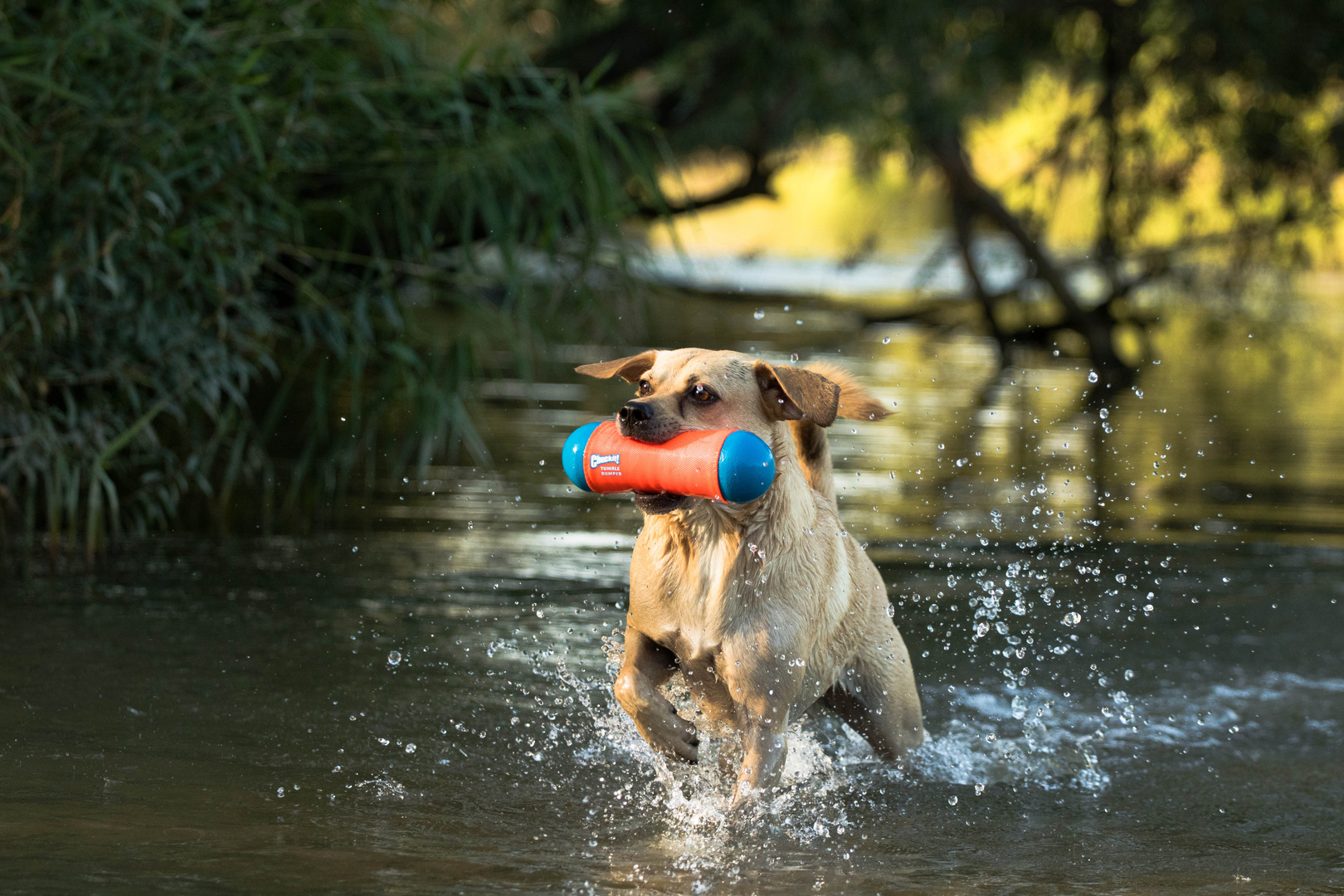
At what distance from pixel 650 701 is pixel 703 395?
88cm

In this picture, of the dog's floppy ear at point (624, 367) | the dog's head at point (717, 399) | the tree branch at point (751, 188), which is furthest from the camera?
the tree branch at point (751, 188)

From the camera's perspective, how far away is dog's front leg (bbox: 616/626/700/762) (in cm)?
419

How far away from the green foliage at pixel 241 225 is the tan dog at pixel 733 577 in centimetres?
303

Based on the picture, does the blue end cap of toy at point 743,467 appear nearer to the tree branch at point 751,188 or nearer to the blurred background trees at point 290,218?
the blurred background trees at point 290,218

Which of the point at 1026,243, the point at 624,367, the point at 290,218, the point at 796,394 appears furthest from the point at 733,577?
the point at 1026,243

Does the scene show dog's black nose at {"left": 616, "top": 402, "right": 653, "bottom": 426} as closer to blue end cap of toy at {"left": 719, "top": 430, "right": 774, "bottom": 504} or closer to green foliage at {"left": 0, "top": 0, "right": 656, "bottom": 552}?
blue end cap of toy at {"left": 719, "top": 430, "right": 774, "bottom": 504}

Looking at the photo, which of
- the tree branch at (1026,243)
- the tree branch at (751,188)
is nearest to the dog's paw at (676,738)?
the tree branch at (751,188)

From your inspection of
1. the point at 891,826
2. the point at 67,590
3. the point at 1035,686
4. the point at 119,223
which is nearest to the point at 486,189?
the point at 119,223

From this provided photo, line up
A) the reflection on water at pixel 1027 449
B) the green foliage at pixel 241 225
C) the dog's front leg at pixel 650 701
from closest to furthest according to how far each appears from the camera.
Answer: the dog's front leg at pixel 650 701
the green foliage at pixel 241 225
the reflection on water at pixel 1027 449

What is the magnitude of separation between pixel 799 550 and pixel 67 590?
137 inches

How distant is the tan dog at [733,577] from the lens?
159 inches

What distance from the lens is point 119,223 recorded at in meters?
6.48

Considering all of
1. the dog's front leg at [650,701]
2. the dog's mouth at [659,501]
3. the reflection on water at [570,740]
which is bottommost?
the reflection on water at [570,740]

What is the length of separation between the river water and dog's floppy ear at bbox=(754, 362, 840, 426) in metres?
1.12
